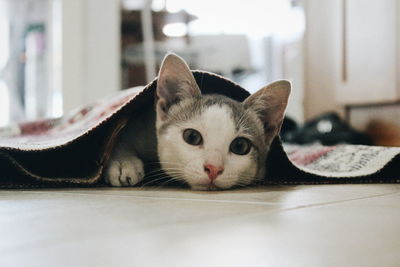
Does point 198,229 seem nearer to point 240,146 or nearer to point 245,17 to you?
point 240,146

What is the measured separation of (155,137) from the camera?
1.13m

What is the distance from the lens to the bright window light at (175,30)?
12.0 ft

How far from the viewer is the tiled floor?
43 centimetres

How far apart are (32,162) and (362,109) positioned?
2039 mm

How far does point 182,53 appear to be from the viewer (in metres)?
3.83

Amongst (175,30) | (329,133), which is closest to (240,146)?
(329,133)

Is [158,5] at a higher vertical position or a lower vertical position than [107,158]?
higher

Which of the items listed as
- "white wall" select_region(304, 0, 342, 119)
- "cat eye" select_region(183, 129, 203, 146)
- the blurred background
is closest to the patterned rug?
"cat eye" select_region(183, 129, 203, 146)

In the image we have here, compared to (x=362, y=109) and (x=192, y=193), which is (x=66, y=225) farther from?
(x=362, y=109)

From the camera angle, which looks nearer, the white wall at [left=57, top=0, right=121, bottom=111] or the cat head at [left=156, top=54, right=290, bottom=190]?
the cat head at [left=156, top=54, right=290, bottom=190]

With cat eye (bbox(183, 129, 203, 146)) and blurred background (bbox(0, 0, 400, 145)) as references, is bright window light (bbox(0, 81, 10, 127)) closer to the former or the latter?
blurred background (bbox(0, 0, 400, 145))

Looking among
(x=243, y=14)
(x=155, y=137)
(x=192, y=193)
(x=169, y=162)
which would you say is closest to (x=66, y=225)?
(x=192, y=193)

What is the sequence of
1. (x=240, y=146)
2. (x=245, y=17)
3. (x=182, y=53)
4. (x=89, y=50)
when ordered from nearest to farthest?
(x=240, y=146)
(x=89, y=50)
(x=182, y=53)
(x=245, y=17)

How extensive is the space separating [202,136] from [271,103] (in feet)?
0.65
